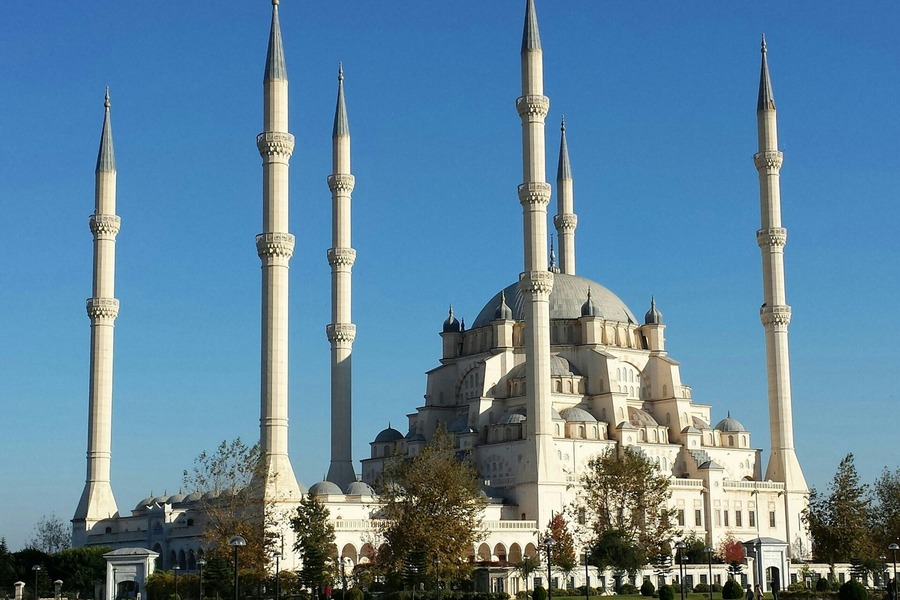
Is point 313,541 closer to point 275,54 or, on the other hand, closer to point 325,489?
point 325,489

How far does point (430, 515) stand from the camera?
1940 inches

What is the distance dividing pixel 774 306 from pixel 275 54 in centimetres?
3002

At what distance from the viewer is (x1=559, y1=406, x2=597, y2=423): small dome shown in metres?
67.2

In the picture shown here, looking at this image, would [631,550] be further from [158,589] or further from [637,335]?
[637,335]

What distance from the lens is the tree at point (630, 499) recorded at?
57.0 meters

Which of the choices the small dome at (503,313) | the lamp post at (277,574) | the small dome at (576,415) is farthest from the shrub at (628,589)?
the small dome at (503,313)

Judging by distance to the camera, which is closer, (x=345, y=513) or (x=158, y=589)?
(x=158, y=589)

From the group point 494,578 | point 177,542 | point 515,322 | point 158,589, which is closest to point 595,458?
point 515,322

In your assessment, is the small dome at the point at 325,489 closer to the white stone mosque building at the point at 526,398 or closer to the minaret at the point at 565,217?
the white stone mosque building at the point at 526,398

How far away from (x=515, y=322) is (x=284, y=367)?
22.3m

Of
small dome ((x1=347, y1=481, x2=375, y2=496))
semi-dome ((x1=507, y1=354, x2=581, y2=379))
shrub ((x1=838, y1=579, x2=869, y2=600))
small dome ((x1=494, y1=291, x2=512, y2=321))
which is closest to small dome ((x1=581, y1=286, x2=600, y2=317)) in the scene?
semi-dome ((x1=507, y1=354, x2=581, y2=379))

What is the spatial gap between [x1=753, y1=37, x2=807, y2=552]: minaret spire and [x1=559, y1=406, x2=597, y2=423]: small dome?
9745 mm

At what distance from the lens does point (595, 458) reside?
2591 inches

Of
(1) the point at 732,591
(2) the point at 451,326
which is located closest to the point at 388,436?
(2) the point at 451,326
